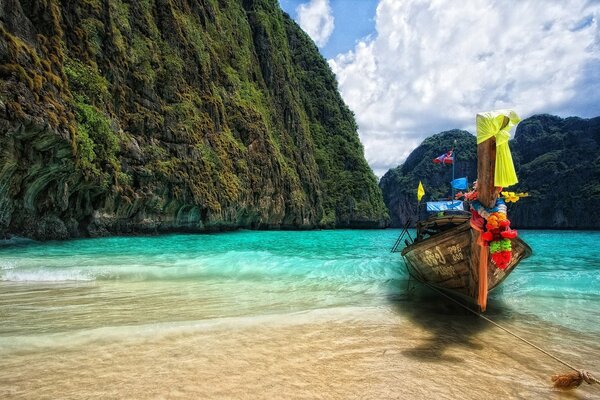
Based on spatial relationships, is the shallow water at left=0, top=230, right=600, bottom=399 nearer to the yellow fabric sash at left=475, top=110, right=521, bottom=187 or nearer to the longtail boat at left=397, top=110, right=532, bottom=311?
the longtail boat at left=397, top=110, right=532, bottom=311

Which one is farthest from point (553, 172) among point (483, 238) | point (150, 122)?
point (483, 238)

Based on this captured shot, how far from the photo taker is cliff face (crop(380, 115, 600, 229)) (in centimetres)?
8725

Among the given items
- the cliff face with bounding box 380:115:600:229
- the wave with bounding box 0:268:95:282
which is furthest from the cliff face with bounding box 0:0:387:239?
the cliff face with bounding box 380:115:600:229

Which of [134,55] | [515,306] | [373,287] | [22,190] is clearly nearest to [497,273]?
[515,306]

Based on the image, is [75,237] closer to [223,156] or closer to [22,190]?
[22,190]

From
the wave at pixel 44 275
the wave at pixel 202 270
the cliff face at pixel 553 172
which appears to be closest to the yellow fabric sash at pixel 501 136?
the wave at pixel 202 270

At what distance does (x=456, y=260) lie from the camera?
662 cm

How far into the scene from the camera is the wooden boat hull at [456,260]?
624 cm

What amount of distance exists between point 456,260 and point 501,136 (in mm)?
2649

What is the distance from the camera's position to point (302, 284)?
9141mm

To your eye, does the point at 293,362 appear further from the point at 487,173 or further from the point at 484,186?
the point at 487,173

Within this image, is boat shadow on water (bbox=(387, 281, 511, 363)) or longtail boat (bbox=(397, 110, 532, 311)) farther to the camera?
longtail boat (bbox=(397, 110, 532, 311))

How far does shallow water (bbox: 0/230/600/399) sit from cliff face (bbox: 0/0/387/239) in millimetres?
11223

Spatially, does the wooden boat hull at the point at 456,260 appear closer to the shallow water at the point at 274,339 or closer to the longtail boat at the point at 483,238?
the longtail boat at the point at 483,238
